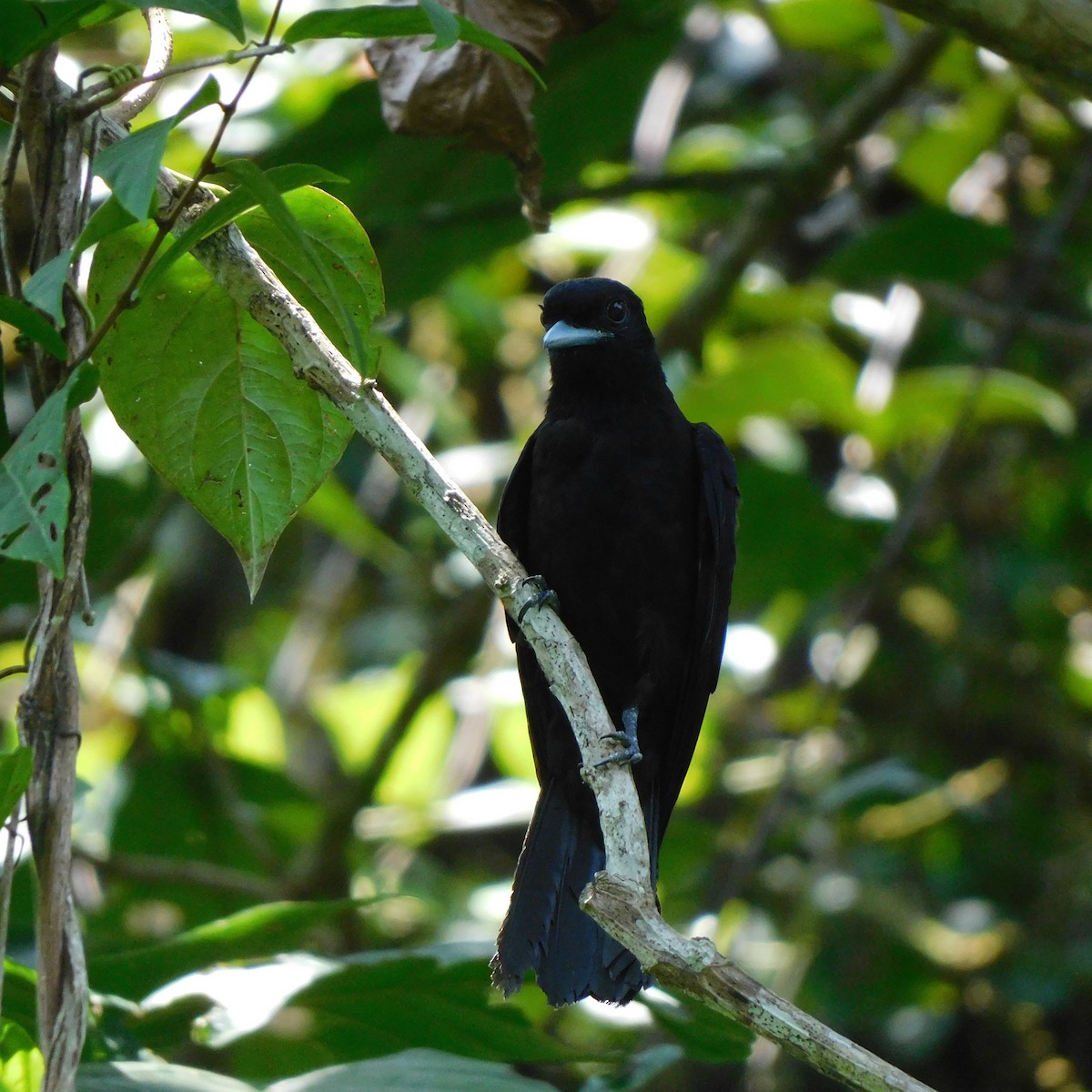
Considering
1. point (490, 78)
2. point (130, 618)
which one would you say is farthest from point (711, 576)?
point (130, 618)

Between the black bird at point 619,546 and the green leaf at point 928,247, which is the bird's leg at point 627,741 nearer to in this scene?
the black bird at point 619,546

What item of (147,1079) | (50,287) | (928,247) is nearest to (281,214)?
(50,287)

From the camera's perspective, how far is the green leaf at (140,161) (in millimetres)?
1439

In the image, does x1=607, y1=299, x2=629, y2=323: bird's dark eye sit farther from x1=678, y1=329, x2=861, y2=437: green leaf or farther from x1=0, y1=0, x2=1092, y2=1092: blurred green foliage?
x1=678, y1=329, x2=861, y2=437: green leaf

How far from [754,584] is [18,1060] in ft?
9.55

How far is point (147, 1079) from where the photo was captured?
2100mm

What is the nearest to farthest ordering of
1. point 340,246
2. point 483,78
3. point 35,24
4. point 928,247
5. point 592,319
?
point 35,24
point 340,246
point 483,78
point 592,319
point 928,247

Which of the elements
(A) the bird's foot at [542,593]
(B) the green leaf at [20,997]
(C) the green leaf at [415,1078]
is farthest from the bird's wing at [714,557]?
(B) the green leaf at [20,997]

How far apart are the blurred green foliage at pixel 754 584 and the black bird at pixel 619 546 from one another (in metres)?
0.75

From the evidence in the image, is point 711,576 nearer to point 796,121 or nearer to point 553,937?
point 553,937

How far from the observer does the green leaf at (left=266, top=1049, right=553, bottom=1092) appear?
2059 mm

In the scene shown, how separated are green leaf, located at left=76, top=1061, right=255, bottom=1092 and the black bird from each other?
1153 mm

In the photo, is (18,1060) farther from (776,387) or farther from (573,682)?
(776,387)

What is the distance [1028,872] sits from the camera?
5.49 metres
